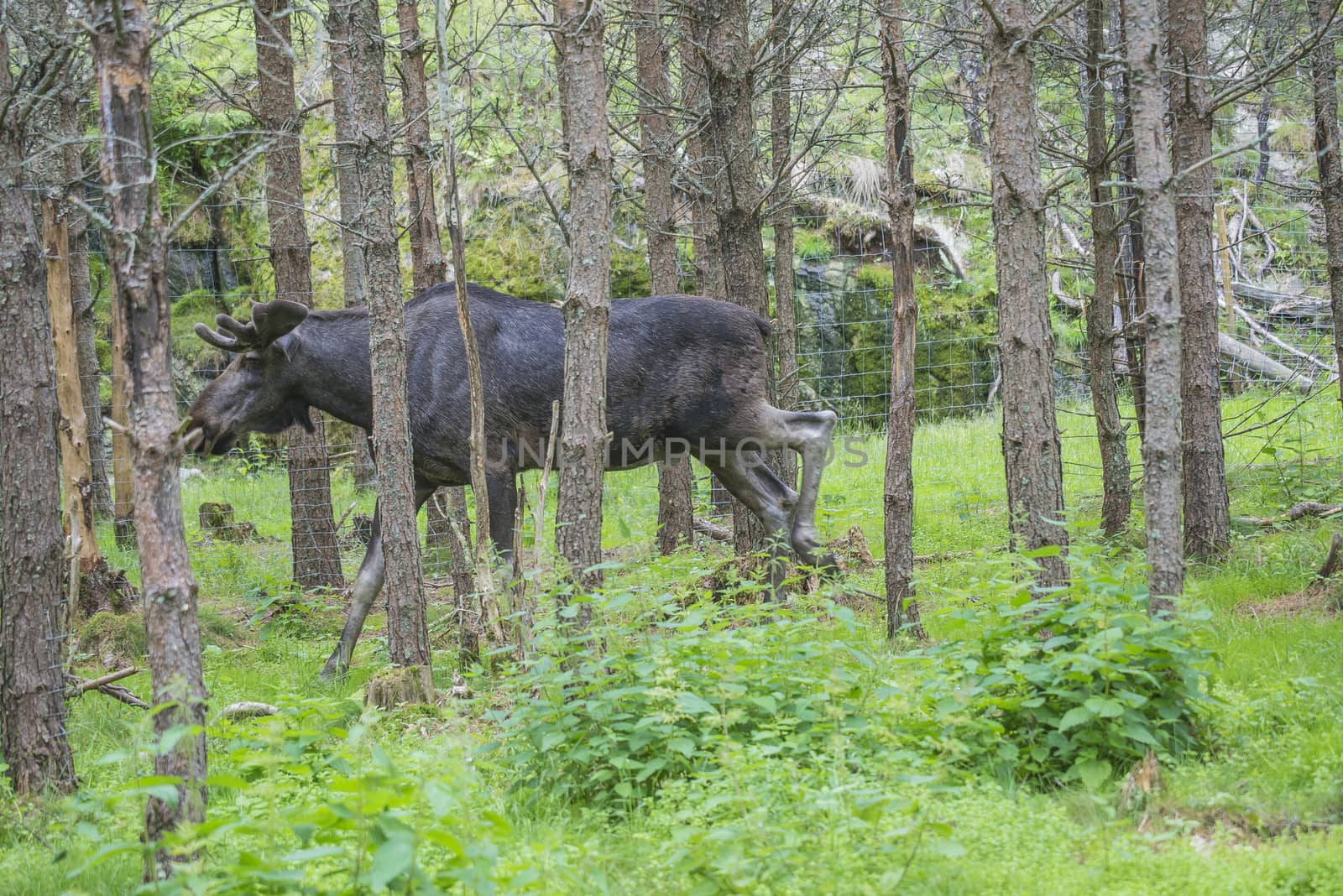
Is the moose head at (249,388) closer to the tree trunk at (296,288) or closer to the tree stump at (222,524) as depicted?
the tree trunk at (296,288)

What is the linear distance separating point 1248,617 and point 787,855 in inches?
159

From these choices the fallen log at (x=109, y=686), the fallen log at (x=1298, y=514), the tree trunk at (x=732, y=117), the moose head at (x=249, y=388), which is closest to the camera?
the fallen log at (x=109, y=686)

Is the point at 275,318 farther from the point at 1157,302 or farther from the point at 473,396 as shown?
the point at 1157,302

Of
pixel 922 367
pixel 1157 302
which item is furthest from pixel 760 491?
pixel 922 367

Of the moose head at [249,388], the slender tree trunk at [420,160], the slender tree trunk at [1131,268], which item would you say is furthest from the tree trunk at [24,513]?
the slender tree trunk at [1131,268]

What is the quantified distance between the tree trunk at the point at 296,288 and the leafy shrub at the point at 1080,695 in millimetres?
6348

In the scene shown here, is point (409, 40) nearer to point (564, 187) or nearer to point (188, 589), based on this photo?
point (188, 589)

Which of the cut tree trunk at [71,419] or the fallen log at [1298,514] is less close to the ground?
the cut tree trunk at [71,419]

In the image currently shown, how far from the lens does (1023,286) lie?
566 centimetres

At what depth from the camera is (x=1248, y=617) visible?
20.1ft

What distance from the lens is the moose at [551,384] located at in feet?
26.4

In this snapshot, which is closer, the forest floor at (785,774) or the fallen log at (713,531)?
the forest floor at (785,774)

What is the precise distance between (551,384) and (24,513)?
13.1ft

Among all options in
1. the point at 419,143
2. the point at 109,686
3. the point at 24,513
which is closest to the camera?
the point at 24,513
